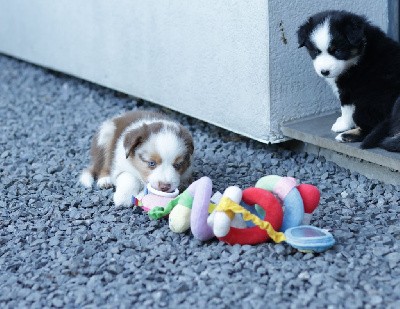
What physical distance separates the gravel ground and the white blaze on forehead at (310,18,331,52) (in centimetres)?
91

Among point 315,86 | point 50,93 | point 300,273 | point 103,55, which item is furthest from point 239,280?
point 50,93

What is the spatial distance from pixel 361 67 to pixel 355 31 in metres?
0.29

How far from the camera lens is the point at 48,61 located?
8305 mm

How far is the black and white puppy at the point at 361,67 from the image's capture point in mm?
4414

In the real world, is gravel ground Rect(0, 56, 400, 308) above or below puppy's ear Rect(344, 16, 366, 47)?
below

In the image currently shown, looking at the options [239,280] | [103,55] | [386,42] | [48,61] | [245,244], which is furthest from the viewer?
[48,61]

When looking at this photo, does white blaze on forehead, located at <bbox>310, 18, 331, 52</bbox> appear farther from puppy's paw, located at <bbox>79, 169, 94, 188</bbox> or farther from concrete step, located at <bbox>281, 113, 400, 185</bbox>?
puppy's paw, located at <bbox>79, 169, 94, 188</bbox>

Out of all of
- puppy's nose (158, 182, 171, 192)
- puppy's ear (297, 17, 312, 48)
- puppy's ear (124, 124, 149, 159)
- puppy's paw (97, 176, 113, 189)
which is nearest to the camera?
puppy's nose (158, 182, 171, 192)

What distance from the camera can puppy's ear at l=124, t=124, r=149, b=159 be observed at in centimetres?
432

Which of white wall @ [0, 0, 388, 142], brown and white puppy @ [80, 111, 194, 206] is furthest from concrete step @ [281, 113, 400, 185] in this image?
brown and white puppy @ [80, 111, 194, 206]

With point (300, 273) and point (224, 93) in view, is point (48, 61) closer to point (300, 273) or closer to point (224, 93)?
point (224, 93)

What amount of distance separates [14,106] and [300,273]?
4.62 m

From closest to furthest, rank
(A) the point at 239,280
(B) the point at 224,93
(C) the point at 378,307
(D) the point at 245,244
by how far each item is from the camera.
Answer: (C) the point at 378,307, (A) the point at 239,280, (D) the point at 245,244, (B) the point at 224,93

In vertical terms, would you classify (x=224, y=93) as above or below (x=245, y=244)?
above
